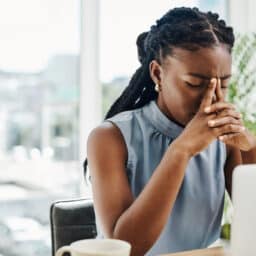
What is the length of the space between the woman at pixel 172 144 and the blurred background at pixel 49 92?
47.5 inches

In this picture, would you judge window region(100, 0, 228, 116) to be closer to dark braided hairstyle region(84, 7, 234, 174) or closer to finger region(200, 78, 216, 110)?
dark braided hairstyle region(84, 7, 234, 174)

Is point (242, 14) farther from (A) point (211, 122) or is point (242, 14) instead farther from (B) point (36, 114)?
(A) point (211, 122)

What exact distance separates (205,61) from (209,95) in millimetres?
83

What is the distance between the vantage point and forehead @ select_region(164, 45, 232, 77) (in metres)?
1.25

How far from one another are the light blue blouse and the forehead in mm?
170

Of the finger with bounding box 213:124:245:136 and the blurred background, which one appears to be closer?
the finger with bounding box 213:124:245:136

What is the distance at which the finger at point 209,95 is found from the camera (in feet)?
4.00

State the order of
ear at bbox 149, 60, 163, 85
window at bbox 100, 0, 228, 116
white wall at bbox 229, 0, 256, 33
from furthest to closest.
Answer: white wall at bbox 229, 0, 256, 33, window at bbox 100, 0, 228, 116, ear at bbox 149, 60, 163, 85

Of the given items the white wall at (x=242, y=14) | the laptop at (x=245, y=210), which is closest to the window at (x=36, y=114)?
the white wall at (x=242, y=14)

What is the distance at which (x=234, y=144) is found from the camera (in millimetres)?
1412

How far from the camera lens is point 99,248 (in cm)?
80

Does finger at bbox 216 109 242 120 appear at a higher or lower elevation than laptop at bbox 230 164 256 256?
higher

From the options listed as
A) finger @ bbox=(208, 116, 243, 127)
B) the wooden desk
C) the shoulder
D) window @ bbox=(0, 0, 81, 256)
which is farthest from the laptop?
window @ bbox=(0, 0, 81, 256)

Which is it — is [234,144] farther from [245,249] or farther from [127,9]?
[127,9]
